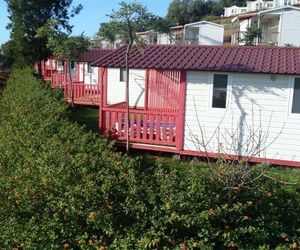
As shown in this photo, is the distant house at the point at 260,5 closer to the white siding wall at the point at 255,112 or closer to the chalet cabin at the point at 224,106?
the chalet cabin at the point at 224,106

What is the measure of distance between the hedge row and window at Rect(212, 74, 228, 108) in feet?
21.2

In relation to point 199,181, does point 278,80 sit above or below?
above

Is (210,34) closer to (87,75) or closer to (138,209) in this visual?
(87,75)

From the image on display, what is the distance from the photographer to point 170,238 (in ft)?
15.1

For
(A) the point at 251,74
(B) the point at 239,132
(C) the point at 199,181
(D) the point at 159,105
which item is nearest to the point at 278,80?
(A) the point at 251,74

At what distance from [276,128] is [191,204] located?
7.70 metres

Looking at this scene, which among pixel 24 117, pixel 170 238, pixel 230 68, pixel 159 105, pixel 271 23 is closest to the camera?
pixel 170 238

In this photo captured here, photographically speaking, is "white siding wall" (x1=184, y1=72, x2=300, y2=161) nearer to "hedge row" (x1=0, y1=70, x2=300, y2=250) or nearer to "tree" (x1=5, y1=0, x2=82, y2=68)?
"hedge row" (x1=0, y1=70, x2=300, y2=250)

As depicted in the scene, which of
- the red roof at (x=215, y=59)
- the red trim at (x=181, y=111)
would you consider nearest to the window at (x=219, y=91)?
the red roof at (x=215, y=59)

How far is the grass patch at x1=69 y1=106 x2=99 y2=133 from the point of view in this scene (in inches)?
687

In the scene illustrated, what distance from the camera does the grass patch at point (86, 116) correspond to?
57.3 feet

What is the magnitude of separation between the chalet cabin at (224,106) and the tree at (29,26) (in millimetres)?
24928

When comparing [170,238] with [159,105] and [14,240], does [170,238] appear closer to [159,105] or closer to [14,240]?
[14,240]

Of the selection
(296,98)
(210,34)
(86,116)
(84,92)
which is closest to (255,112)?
(296,98)
